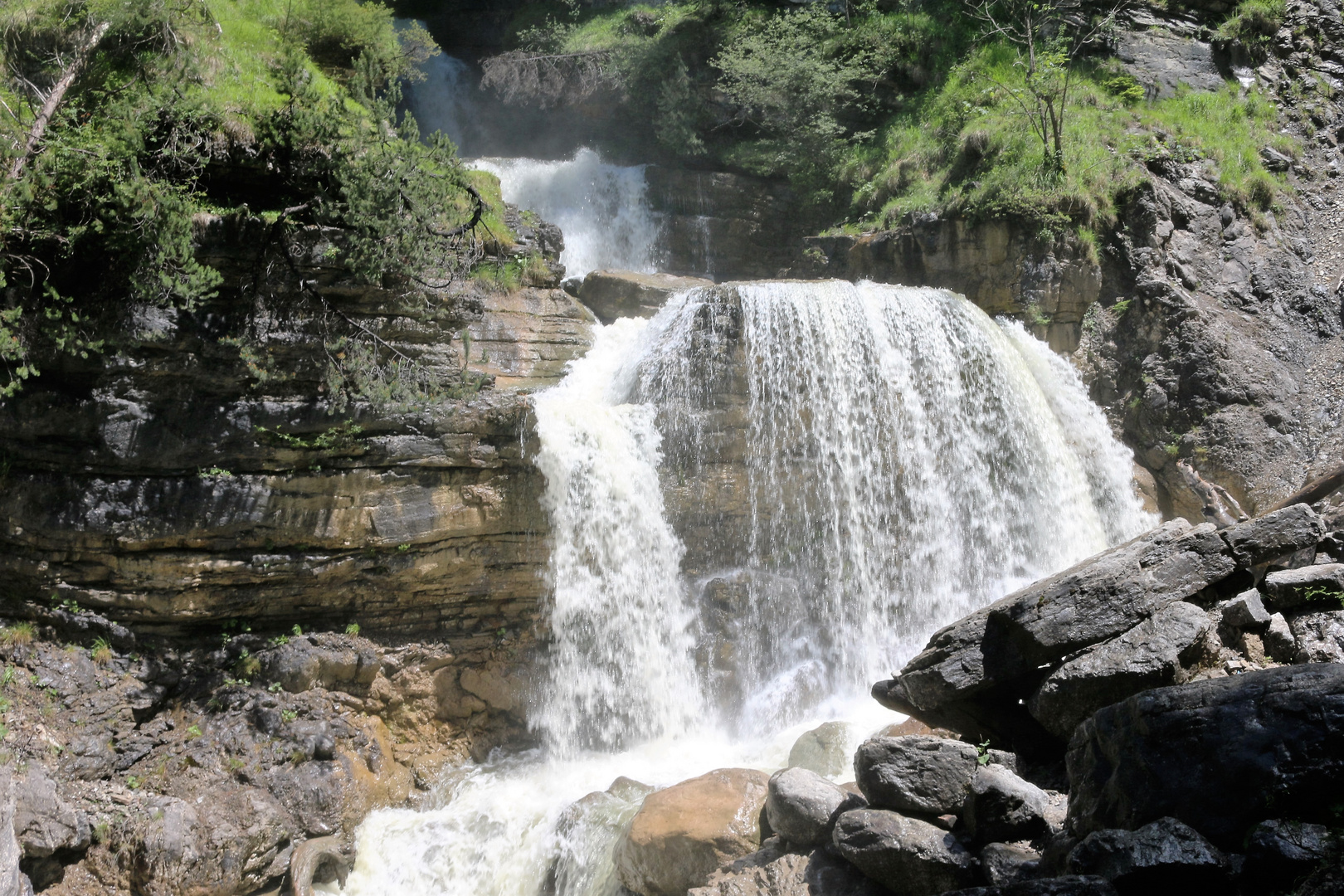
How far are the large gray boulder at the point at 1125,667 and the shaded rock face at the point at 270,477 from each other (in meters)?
5.44

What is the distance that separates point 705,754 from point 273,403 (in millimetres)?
5740

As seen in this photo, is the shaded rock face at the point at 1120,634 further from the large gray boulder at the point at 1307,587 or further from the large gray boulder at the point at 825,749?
the large gray boulder at the point at 825,749

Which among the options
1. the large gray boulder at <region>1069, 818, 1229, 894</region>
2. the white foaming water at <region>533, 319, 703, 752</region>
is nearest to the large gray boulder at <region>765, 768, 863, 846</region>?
the large gray boulder at <region>1069, 818, 1229, 894</region>

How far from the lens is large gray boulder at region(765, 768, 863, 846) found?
555 centimetres

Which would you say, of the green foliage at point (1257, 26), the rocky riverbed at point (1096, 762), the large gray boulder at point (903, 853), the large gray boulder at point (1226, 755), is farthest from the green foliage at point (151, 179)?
the green foliage at point (1257, 26)

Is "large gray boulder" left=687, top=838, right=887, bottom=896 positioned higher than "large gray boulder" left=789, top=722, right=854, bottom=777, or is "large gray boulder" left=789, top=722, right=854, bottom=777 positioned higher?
"large gray boulder" left=789, top=722, right=854, bottom=777

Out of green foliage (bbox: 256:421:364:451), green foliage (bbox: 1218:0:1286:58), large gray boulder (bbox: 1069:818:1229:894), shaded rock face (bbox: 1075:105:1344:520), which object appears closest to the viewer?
large gray boulder (bbox: 1069:818:1229:894)

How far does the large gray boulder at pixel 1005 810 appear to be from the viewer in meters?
4.70

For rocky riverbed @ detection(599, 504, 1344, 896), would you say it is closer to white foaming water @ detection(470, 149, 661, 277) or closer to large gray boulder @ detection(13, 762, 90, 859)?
large gray boulder @ detection(13, 762, 90, 859)

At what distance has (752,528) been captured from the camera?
10250mm

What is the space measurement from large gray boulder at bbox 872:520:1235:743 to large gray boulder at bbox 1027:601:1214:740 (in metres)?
0.21

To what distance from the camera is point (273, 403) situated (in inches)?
304

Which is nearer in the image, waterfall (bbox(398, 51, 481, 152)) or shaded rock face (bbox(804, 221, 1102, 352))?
shaded rock face (bbox(804, 221, 1102, 352))

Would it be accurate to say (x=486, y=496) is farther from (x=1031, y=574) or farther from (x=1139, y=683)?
(x=1031, y=574)
